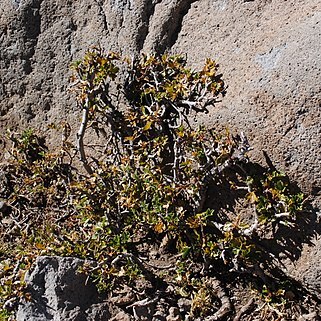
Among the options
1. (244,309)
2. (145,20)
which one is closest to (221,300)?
Result: (244,309)

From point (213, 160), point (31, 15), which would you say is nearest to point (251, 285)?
point (213, 160)

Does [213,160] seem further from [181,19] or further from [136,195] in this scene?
[181,19]

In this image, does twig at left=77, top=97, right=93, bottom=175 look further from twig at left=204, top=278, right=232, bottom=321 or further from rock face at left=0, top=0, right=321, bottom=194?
twig at left=204, top=278, right=232, bottom=321

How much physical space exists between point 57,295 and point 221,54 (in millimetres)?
1646

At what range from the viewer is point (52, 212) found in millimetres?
4453

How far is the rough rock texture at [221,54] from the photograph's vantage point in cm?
360

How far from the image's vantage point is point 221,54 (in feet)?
13.0

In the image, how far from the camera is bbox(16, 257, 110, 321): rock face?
375cm

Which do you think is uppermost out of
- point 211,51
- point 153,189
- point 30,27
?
point 211,51

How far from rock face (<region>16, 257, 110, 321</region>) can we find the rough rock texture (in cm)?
111

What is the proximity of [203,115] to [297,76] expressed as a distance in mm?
614

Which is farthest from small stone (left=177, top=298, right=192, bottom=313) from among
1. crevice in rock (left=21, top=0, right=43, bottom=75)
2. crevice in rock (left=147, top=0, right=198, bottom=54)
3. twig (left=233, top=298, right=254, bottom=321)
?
crevice in rock (left=21, top=0, right=43, bottom=75)

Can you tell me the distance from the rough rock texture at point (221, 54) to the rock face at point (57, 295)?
1.11 m

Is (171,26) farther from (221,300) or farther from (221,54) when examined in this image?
(221,300)
